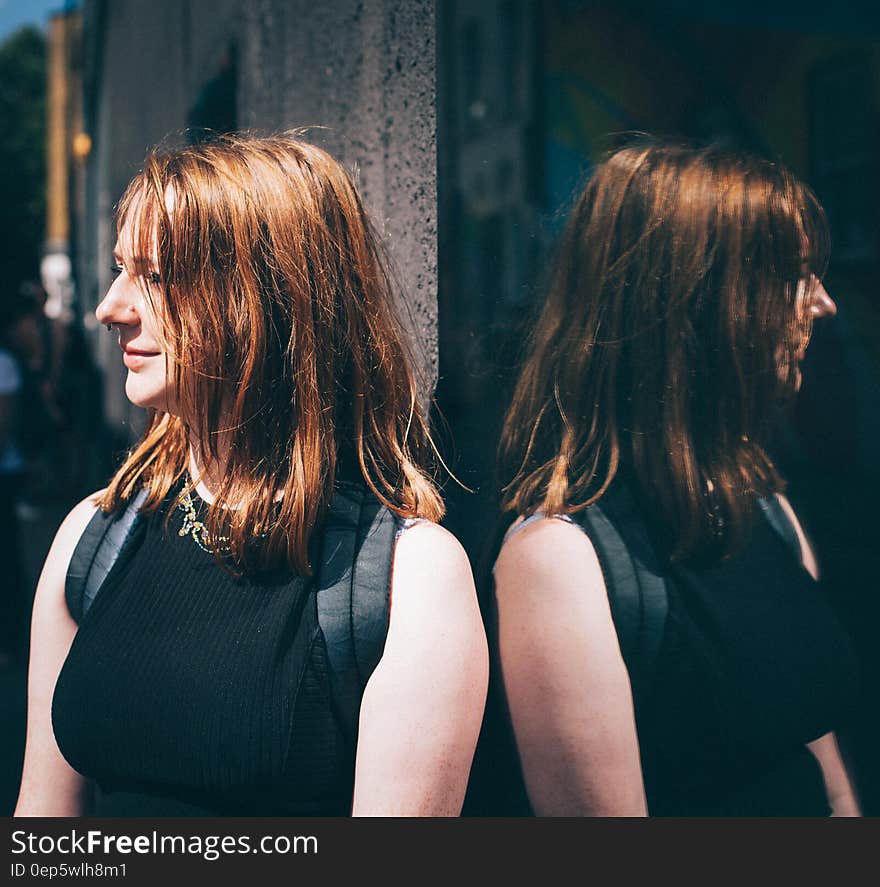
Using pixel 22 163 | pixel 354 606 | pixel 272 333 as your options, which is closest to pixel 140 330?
pixel 272 333

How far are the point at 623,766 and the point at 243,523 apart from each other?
0.90 m

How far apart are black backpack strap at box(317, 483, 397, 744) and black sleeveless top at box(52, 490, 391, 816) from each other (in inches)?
0.9

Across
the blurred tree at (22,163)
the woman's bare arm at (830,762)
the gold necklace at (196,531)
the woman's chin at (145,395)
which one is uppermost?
the blurred tree at (22,163)

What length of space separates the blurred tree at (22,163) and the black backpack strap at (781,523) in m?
2.22

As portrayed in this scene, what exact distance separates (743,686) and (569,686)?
341 mm

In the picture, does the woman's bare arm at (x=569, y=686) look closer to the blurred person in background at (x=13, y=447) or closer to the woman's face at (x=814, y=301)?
the woman's face at (x=814, y=301)

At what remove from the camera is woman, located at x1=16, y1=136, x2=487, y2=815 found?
1570 millimetres

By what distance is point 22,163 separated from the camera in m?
2.89

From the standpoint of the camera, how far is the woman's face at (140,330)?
1.67 m

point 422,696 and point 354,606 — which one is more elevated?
point 354,606

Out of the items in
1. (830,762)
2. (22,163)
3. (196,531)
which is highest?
(22,163)

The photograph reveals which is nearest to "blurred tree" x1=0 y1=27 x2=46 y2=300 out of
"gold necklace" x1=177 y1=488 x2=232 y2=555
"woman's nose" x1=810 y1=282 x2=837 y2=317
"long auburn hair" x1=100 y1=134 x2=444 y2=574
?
"long auburn hair" x1=100 y1=134 x2=444 y2=574

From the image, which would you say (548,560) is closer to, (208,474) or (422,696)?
(422,696)

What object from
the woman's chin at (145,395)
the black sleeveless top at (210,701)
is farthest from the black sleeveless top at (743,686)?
the woman's chin at (145,395)
